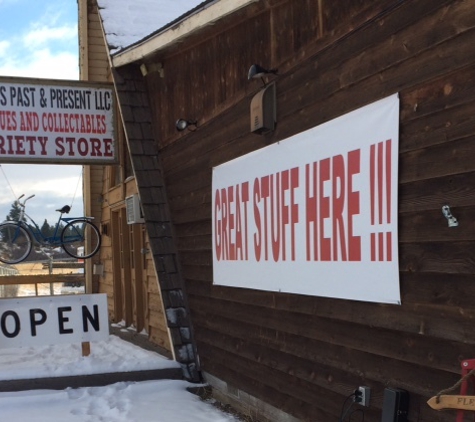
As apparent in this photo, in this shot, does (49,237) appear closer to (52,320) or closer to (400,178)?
(52,320)

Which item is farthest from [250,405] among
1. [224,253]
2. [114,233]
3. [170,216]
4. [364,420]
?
[114,233]

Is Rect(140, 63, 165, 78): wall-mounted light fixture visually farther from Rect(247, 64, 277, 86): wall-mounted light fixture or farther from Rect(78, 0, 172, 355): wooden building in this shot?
Rect(247, 64, 277, 86): wall-mounted light fixture

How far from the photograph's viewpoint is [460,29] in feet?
10.3

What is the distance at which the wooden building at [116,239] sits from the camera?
9.55 meters

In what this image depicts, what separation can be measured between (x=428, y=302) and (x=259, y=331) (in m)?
2.48

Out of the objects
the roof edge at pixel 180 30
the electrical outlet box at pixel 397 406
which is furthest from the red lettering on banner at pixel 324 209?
the roof edge at pixel 180 30

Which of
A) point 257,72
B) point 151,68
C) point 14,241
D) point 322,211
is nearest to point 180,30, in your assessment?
point 257,72

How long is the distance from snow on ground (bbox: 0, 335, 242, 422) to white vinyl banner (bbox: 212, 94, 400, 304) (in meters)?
1.50

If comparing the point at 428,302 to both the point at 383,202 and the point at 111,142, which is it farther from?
the point at 111,142

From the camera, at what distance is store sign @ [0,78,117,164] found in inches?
335

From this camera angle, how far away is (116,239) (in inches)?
461

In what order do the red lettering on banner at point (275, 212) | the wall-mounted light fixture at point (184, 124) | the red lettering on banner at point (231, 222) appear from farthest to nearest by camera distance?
the wall-mounted light fixture at point (184, 124), the red lettering on banner at point (231, 222), the red lettering on banner at point (275, 212)

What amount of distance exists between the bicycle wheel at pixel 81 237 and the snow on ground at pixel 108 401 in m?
3.51

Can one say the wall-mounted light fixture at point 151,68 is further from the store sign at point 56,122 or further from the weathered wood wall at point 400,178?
the store sign at point 56,122
